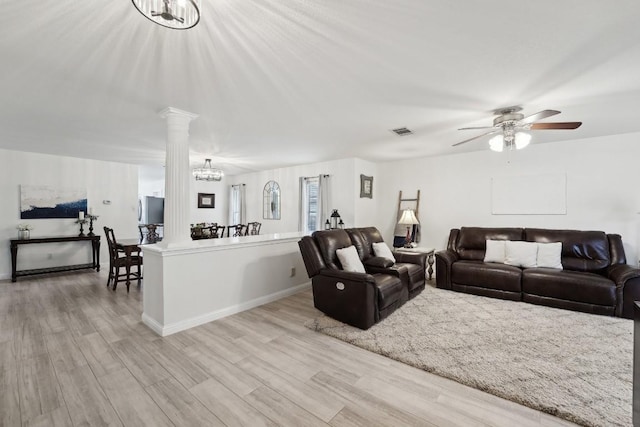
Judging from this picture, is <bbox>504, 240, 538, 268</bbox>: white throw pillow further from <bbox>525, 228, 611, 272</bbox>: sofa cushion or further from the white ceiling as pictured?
the white ceiling

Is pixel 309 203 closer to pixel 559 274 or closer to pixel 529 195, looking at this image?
pixel 529 195

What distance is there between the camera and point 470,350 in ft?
8.41

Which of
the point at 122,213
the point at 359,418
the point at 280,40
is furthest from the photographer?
the point at 122,213

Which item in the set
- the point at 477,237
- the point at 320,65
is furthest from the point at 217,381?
the point at 477,237

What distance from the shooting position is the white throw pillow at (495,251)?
4406 mm

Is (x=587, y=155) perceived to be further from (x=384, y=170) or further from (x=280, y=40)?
(x=280, y=40)

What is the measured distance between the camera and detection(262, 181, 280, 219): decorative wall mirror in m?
7.55

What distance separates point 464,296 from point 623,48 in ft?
10.7

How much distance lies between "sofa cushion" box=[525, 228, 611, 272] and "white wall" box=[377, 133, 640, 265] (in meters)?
0.43

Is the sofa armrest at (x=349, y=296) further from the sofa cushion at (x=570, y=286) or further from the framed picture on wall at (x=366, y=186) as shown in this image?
the framed picture on wall at (x=366, y=186)

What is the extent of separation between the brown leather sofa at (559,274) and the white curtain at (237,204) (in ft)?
19.0

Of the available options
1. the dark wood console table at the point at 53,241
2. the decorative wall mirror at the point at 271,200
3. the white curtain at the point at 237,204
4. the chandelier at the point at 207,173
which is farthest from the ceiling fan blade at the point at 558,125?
the dark wood console table at the point at 53,241

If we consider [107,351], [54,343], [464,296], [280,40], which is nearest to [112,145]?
[54,343]

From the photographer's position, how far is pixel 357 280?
3018mm
